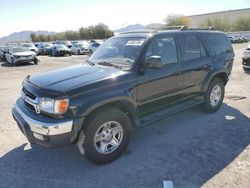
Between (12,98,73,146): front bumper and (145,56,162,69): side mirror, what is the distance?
5.18ft

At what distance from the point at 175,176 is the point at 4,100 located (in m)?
6.26

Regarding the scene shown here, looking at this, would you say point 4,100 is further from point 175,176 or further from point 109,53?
point 175,176

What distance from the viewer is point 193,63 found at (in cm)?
531

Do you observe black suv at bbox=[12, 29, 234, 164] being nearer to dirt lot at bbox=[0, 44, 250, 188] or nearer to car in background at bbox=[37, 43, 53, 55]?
dirt lot at bbox=[0, 44, 250, 188]

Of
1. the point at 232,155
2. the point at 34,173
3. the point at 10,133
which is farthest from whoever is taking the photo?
the point at 10,133

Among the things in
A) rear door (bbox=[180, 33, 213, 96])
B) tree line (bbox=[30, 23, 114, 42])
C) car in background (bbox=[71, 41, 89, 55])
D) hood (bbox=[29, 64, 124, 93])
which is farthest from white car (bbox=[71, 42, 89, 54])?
tree line (bbox=[30, 23, 114, 42])

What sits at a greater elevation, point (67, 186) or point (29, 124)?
point (29, 124)

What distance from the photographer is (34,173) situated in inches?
148

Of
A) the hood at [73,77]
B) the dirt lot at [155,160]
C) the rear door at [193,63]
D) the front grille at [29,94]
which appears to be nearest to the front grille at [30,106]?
the front grille at [29,94]

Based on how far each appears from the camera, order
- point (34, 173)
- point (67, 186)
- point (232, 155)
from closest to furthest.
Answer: point (67, 186)
point (34, 173)
point (232, 155)

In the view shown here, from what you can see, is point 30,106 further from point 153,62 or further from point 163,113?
point 163,113

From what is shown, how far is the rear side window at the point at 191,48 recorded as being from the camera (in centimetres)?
517

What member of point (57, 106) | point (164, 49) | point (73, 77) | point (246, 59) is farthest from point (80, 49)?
point (57, 106)

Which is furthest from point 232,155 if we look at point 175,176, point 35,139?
point 35,139
